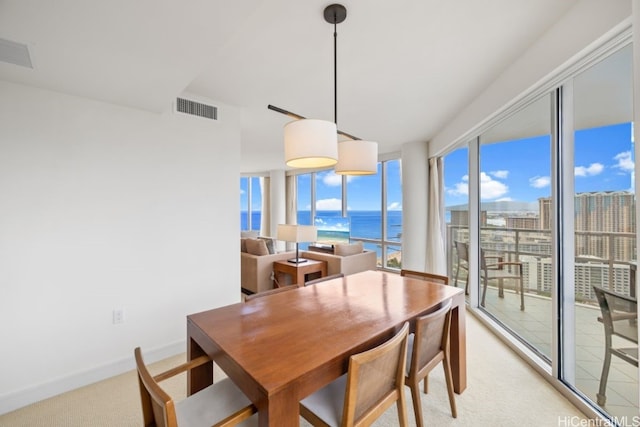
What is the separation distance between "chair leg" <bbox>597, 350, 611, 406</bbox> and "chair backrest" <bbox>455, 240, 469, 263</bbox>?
198 cm

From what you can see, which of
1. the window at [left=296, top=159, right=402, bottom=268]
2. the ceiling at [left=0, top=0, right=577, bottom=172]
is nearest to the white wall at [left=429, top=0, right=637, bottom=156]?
the ceiling at [left=0, top=0, right=577, bottom=172]

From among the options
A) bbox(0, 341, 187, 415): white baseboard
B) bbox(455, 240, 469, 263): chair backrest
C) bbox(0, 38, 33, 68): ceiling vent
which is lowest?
bbox(0, 341, 187, 415): white baseboard

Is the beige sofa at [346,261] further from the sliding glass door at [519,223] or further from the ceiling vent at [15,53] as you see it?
the ceiling vent at [15,53]

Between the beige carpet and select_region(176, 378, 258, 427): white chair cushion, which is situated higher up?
select_region(176, 378, 258, 427): white chair cushion

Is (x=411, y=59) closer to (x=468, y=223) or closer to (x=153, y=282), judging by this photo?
(x=468, y=223)

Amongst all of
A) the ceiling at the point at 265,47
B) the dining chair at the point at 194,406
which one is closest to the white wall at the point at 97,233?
the ceiling at the point at 265,47

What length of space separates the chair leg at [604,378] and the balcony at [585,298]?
0.07ft

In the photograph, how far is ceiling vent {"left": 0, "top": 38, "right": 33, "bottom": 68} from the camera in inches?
57.7

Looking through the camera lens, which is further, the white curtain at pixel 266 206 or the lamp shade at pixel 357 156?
the white curtain at pixel 266 206

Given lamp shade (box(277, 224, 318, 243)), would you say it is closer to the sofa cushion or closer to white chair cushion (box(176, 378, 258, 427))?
the sofa cushion

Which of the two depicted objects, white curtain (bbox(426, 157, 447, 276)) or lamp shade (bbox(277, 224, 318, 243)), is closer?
lamp shade (bbox(277, 224, 318, 243))

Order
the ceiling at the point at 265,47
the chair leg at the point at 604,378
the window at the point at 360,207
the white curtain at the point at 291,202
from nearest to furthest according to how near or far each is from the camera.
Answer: the ceiling at the point at 265,47, the chair leg at the point at 604,378, the window at the point at 360,207, the white curtain at the point at 291,202

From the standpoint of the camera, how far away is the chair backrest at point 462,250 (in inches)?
145

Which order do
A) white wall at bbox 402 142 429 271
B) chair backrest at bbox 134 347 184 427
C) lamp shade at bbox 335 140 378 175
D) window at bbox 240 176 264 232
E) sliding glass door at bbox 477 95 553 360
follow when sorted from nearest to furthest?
chair backrest at bbox 134 347 184 427 → lamp shade at bbox 335 140 378 175 → sliding glass door at bbox 477 95 553 360 → white wall at bbox 402 142 429 271 → window at bbox 240 176 264 232
